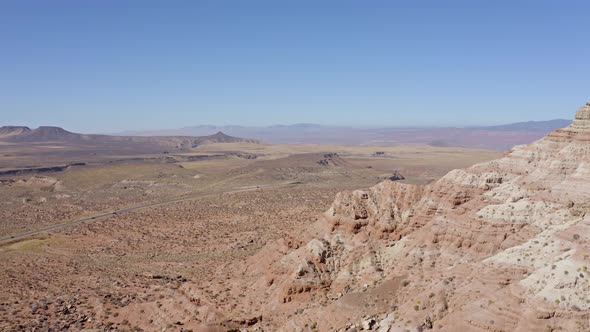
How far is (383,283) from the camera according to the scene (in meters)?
32.5

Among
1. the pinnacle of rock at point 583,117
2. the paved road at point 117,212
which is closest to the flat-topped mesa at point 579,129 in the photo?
the pinnacle of rock at point 583,117

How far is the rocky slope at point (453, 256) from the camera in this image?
24.0m

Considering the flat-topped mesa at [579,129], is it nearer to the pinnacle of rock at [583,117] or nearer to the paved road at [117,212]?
the pinnacle of rock at [583,117]

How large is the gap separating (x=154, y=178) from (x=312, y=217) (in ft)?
295

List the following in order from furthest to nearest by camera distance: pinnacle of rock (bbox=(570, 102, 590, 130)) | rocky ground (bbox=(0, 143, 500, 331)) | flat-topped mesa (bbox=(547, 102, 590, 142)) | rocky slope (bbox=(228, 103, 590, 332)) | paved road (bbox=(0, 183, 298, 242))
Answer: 1. paved road (bbox=(0, 183, 298, 242))
2. rocky ground (bbox=(0, 143, 500, 331))
3. pinnacle of rock (bbox=(570, 102, 590, 130))
4. flat-topped mesa (bbox=(547, 102, 590, 142))
5. rocky slope (bbox=(228, 103, 590, 332))

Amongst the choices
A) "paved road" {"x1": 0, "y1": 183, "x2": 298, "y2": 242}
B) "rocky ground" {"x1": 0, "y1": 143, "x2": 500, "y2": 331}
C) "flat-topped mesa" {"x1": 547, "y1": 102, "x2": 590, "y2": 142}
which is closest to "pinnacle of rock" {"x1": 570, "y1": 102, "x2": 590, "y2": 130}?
"flat-topped mesa" {"x1": 547, "y1": 102, "x2": 590, "y2": 142}

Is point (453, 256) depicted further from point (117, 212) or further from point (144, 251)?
point (117, 212)

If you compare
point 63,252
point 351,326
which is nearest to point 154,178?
point 63,252

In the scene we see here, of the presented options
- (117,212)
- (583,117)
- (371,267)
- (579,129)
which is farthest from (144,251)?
(583,117)

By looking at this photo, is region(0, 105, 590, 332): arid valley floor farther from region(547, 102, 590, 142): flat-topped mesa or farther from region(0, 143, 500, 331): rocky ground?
region(0, 143, 500, 331): rocky ground

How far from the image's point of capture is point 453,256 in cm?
3130

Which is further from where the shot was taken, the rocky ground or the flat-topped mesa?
the rocky ground

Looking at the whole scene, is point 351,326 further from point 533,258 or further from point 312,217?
point 312,217

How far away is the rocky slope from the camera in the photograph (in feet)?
78.7
